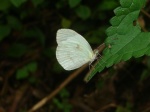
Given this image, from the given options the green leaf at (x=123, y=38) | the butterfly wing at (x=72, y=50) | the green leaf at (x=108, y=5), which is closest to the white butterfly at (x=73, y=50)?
the butterfly wing at (x=72, y=50)

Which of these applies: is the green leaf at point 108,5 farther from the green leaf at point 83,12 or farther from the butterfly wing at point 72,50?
the butterfly wing at point 72,50

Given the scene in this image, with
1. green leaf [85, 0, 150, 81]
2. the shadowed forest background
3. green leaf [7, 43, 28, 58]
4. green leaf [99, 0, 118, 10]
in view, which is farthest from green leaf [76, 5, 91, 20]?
green leaf [85, 0, 150, 81]

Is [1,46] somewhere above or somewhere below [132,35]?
below

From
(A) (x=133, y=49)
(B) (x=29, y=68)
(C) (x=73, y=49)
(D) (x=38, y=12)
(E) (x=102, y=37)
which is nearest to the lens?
(A) (x=133, y=49)

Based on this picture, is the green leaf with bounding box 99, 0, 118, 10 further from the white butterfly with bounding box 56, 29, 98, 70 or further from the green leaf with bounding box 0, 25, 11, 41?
the white butterfly with bounding box 56, 29, 98, 70

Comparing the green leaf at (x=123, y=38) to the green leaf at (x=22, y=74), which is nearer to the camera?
the green leaf at (x=123, y=38)

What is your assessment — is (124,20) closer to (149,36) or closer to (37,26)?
(149,36)

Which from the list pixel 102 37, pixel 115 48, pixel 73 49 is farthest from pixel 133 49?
pixel 102 37

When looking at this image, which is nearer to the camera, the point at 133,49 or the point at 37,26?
the point at 133,49
